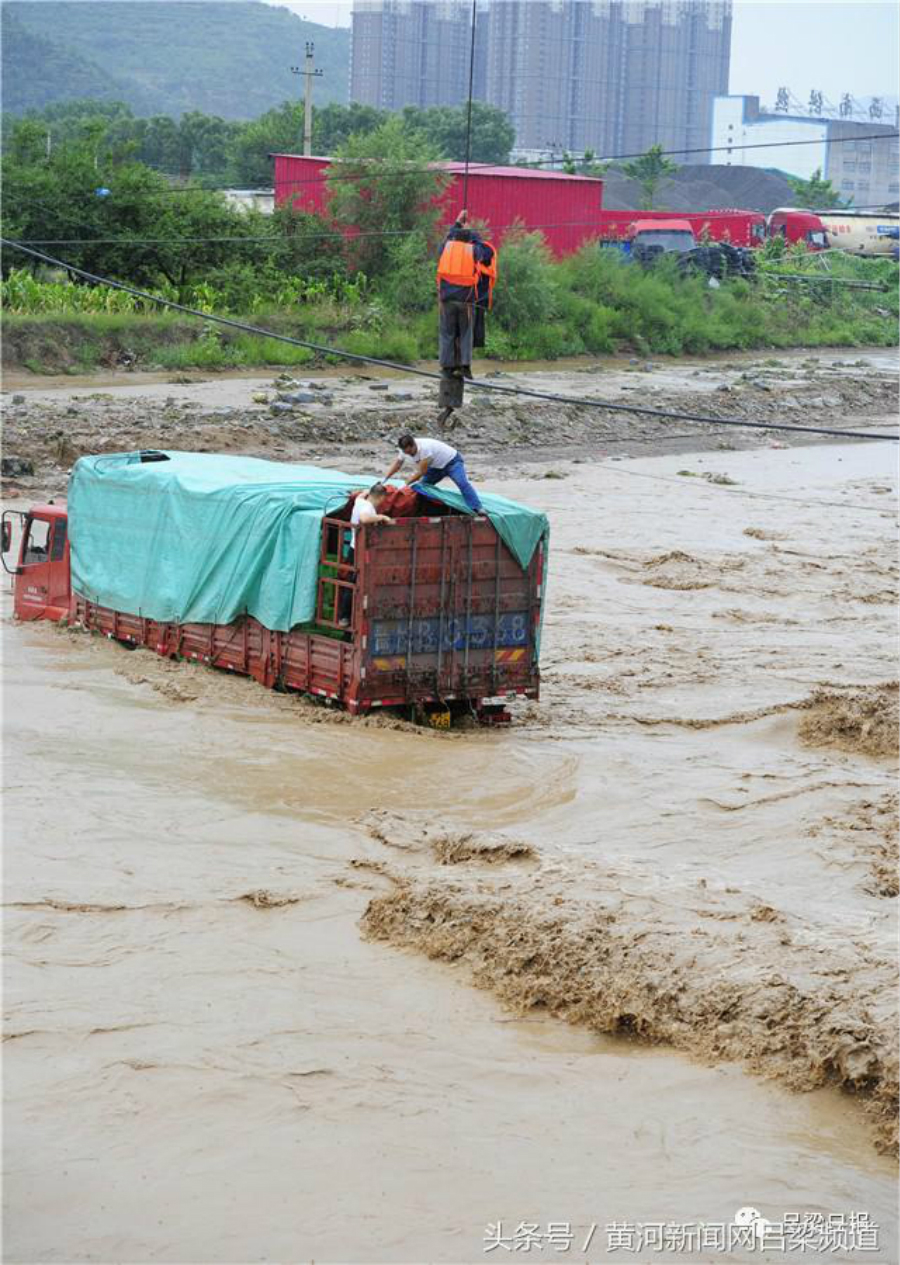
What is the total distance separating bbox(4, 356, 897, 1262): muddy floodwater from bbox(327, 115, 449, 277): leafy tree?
27986 millimetres

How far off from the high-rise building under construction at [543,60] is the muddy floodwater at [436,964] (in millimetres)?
126442

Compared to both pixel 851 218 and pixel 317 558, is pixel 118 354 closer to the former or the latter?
pixel 317 558

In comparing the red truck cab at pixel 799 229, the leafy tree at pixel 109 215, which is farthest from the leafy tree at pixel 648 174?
the leafy tree at pixel 109 215

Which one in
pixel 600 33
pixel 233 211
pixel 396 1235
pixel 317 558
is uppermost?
pixel 600 33

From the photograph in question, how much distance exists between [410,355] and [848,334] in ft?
73.3

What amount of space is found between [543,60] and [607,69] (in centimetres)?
708

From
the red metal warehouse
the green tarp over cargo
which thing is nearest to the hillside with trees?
the red metal warehouse

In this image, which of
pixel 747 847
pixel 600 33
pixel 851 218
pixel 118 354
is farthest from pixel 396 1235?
pixel 600 33

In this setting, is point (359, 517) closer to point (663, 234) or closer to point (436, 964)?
point (436, 964)

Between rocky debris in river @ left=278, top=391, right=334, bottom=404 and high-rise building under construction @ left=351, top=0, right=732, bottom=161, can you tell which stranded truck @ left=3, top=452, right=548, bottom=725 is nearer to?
rocky debris in river @ left=278, top=391, right=334, bottom=404

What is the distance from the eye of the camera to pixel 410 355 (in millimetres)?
39562

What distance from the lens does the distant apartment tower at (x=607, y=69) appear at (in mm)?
137125

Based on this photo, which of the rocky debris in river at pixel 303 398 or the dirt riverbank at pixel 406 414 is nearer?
the dirt riverbank at pixel 406 414

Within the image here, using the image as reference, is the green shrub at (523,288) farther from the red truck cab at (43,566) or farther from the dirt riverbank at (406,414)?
the red truck cab at (43,566)
